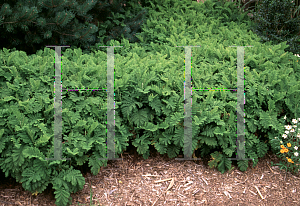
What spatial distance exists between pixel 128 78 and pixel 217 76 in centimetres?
101

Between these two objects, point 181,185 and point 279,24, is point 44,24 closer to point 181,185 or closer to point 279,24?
point 181,185

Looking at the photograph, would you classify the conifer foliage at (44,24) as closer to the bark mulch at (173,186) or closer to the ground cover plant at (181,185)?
the ground cover plant at (181,185)

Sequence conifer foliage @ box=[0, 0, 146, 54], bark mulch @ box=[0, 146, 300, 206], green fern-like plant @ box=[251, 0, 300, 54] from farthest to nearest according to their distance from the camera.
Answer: green fern-like plant @ box=[251, 0, 300, 54]
conifer foliage @ box=[0, 0, 146, 54]
bark mulch @ box=[0, 146, 300, 206]

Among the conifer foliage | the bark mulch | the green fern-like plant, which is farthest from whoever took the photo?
the green fern-like plant

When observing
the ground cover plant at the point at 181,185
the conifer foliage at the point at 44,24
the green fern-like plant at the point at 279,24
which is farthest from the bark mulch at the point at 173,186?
the green fern-like plant at the point at 279,24

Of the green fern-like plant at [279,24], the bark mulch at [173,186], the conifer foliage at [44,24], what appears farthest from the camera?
the green fern-like plant at [279,24]

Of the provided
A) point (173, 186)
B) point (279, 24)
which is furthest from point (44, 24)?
point (279, 24)

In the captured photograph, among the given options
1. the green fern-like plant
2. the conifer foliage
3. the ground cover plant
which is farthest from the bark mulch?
the green fern-like plant

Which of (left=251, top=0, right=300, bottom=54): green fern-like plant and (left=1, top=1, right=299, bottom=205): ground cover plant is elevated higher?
(left=251, top=0, right=300, bottom=54): green fern-like plant

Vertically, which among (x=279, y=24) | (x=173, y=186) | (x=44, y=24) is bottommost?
(x=173, y=186)

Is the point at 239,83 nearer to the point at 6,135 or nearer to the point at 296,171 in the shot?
the point at 296,171

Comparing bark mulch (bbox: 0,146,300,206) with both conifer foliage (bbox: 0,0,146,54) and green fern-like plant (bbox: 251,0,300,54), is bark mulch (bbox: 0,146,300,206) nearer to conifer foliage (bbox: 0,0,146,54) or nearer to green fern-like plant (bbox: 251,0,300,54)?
conifer foliage (bbox: 0,0,146,54)

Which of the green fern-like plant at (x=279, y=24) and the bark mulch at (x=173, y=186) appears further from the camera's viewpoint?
the green fern-like plant at (x=279, y=24)

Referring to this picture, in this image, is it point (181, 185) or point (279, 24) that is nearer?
point (181, 185)
